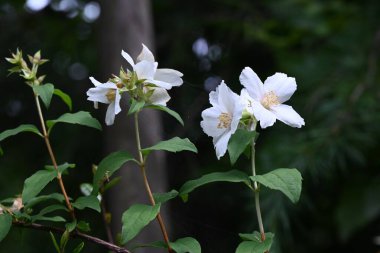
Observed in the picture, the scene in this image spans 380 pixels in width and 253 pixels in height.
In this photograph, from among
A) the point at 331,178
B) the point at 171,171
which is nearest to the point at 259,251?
the point at 331,178

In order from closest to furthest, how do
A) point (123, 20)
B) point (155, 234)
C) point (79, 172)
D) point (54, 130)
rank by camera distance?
point (155, 234) < point (123, 20) < point (79, 172) < point (54, 130)

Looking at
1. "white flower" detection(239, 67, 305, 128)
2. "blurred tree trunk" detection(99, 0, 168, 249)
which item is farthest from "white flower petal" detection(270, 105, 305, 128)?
"blurred tree trunk" detection(99, 0, 168, 249)

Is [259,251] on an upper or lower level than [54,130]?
upper

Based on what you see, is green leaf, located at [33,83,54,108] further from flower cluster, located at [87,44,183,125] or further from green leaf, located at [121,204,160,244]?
green leaf, located at [121,204,160,244]

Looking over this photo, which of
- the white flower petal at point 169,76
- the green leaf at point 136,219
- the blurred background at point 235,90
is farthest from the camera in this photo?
the blurred background at point 235,90

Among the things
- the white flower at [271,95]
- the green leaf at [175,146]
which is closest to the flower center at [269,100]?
the white flower at [271,95]

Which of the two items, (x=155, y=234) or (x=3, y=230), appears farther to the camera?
(x=155, y=234)

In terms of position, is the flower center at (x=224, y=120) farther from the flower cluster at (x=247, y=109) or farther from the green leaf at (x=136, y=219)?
the green leaf at (x=136, y=219)

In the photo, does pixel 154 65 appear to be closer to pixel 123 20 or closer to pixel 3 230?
pixel 3 230
